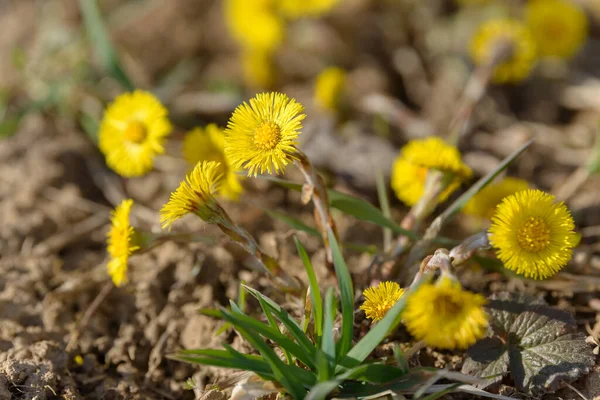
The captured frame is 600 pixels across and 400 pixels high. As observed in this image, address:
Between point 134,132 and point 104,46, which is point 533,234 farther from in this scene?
point 104,46

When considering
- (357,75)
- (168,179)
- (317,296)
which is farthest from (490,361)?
(357,75)

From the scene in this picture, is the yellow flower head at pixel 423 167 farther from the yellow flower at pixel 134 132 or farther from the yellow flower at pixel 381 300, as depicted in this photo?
the yellow flower at pixel 134 132

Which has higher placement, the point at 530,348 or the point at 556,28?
the point at 556,28

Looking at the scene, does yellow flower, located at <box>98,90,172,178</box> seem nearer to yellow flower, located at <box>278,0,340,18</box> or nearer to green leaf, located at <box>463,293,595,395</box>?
yellow flower, located at <box>278,0,340,18</box>

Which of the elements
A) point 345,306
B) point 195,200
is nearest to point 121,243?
point 195,200

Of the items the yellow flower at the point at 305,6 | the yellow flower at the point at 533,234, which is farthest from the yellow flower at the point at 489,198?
the yellow flower at the point at 305,6

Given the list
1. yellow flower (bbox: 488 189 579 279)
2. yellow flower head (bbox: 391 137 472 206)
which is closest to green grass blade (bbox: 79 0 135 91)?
yellow flower head (bbox: 391 137 472 206)
